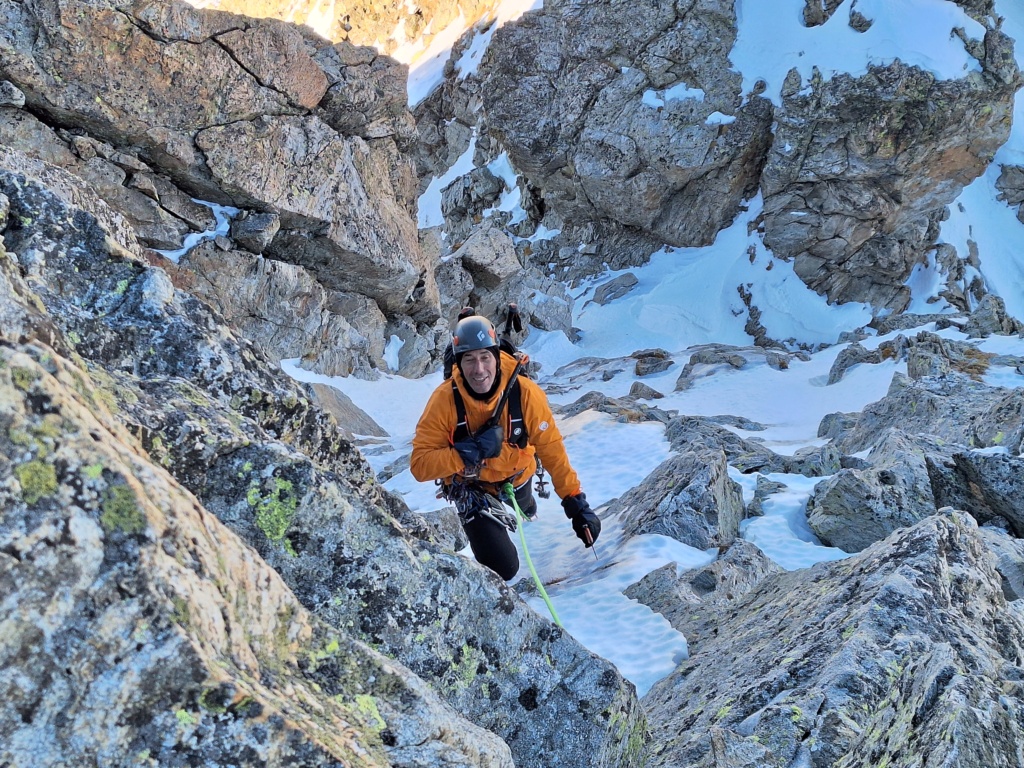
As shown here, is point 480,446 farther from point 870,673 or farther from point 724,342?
point 724,342

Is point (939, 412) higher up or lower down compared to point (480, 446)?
lower down

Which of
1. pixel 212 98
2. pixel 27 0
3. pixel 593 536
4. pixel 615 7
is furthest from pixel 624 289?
pixel 593 536

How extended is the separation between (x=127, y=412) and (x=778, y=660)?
385 centimetres

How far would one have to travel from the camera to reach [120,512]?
1637 millimetres

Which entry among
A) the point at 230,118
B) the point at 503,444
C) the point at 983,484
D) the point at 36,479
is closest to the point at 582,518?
the point at 503,444

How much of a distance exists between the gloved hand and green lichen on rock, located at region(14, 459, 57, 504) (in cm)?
429

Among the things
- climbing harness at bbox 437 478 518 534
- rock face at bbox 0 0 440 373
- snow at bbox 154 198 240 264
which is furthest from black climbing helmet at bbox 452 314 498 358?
snow at bbox 154 198 240 264

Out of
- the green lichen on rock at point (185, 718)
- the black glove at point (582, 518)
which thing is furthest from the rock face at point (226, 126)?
the green lichen on rock at point (185, 718)

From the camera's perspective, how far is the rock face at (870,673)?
9.66ft

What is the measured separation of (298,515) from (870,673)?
3020 millimetres

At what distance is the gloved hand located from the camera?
19.0 feet

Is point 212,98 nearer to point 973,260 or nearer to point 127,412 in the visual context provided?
point 127,412

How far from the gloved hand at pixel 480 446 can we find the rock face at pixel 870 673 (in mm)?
2295

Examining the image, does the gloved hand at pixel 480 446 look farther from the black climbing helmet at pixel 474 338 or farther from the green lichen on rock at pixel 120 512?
the green lichen on rock at pixel 120 512
